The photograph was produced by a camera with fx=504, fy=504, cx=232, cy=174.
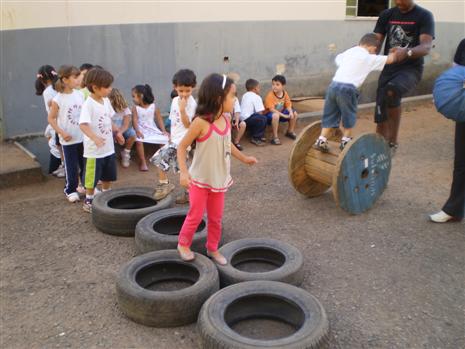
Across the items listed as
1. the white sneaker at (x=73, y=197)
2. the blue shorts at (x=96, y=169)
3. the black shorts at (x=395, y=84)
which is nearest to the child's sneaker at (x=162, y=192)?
the blue shorts at (x=96, y=169)

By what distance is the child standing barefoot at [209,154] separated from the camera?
3607mm

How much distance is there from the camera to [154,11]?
8.25 m

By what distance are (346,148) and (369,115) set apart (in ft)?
18.7

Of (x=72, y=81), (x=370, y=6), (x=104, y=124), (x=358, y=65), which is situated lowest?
(x=104, y=124)

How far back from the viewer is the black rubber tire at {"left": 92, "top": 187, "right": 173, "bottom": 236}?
496cm

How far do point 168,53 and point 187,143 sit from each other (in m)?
5.27

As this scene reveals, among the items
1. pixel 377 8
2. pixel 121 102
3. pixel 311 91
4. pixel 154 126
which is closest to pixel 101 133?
pixel 121 102

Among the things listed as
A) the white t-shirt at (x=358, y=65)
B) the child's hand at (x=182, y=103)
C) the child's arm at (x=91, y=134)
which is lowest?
the child's arm at (x=91, y=134)

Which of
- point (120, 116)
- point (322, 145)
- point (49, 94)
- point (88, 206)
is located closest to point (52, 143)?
point (49, 94)

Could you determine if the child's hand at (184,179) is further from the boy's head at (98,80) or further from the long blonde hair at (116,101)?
the long blonde hair at (116,101)

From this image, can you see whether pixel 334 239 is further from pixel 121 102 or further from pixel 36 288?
pixel 121 102

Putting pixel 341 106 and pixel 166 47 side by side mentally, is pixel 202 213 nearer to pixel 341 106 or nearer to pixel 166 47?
pixel 341 106

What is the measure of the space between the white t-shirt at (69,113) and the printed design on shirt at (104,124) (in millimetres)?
589

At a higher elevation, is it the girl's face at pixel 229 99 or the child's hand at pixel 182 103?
the girl's face at pixel 229 99
